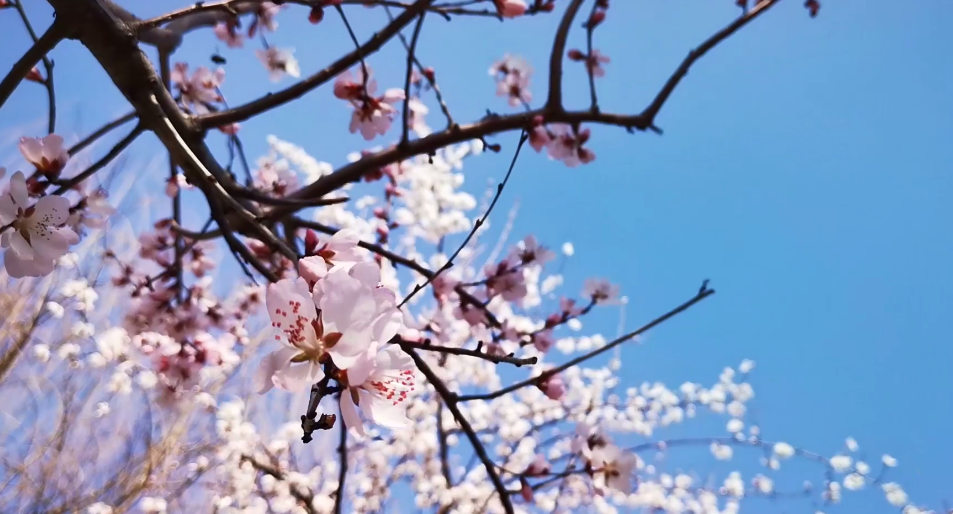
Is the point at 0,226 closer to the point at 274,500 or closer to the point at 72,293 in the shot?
the point at 274,500

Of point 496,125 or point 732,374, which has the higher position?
point 732,374

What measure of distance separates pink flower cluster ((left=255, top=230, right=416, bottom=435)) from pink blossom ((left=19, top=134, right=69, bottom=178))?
86cm

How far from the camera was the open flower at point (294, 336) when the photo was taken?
0.61 meters

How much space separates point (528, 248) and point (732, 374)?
463 centimetres

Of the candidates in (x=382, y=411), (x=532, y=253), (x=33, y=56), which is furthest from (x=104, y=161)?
(x=532, y=253)

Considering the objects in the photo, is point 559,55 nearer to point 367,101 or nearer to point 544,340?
point 367,101

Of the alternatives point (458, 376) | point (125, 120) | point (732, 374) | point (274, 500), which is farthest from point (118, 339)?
point (732, 374)

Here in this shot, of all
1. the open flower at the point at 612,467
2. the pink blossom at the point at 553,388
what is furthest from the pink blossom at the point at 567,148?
the open flower at the point at 612,467

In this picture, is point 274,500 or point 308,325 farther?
point 274,500

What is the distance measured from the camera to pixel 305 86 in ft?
4.74

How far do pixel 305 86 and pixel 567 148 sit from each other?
3.18 ft

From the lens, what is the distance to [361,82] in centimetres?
159

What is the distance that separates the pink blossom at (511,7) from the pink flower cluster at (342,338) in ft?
3.81

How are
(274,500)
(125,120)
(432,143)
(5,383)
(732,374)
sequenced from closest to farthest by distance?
(125,120) → (432,143) → (5,383) → (274,500) → (732,374)
